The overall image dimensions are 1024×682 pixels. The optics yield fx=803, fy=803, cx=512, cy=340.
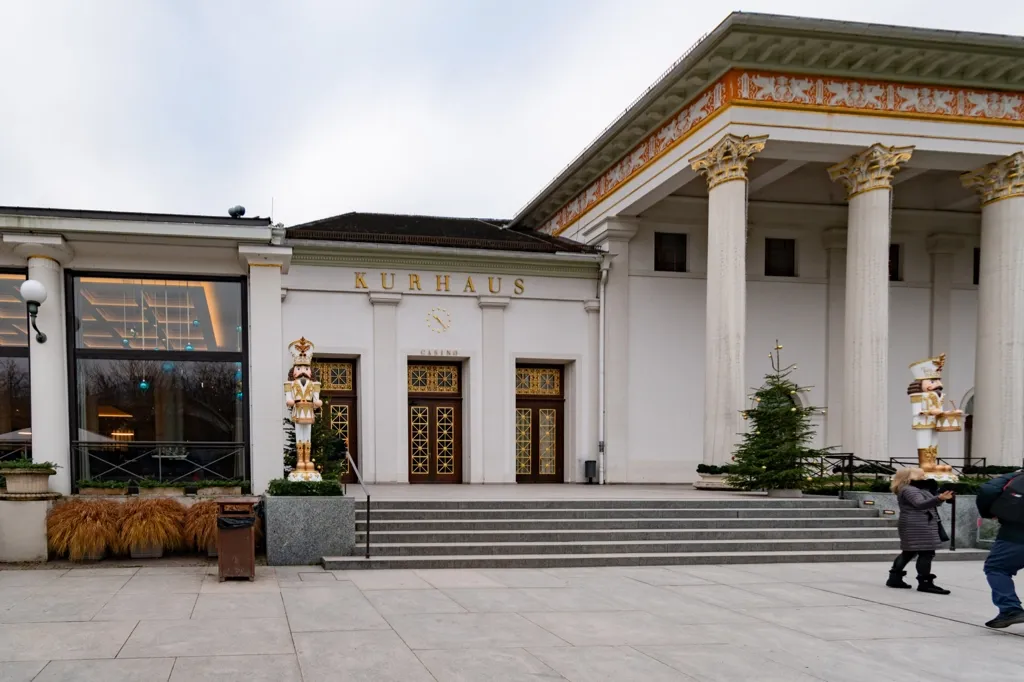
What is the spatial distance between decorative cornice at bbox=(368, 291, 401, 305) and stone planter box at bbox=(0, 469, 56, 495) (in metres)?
10.4

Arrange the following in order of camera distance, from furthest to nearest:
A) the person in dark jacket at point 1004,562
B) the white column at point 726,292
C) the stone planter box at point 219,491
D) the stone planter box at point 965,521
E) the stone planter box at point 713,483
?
1. the white column at point 726,292
2. the stone planter box at point 713,483
3. the stone planter box at point 965,521
4. the stone planter box at point 219,491
5. the person in dark jacket at point 1004,562

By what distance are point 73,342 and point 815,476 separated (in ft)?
46.5

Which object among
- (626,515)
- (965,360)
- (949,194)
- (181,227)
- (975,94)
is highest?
(975,94)

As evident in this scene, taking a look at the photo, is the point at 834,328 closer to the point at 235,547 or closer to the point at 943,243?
the point at 943,243

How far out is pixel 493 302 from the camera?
21.8m

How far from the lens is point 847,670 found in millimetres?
6566

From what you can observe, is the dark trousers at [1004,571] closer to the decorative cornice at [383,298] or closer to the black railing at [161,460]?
the black railing at [161,460]

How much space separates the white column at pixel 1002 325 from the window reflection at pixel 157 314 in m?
18.2

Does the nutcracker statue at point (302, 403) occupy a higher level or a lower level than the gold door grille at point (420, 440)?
higher

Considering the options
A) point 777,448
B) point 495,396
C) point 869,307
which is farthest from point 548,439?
point 869,307

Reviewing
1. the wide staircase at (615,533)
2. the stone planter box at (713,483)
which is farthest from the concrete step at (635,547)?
the stone planter box at (713,483)

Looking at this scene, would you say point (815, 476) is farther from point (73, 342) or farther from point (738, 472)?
point (73, 342)

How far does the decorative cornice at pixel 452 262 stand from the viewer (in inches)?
820

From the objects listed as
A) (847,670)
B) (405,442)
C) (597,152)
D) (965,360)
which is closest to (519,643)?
(847,670)
